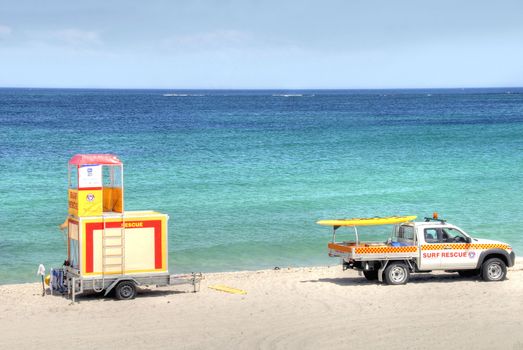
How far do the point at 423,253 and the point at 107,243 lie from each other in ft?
26.4

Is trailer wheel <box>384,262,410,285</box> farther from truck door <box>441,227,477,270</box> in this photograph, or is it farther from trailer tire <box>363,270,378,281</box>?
truck door <box>441,227,477,270</box>

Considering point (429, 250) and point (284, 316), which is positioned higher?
point (429, 250)

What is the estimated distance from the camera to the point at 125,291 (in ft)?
72.1

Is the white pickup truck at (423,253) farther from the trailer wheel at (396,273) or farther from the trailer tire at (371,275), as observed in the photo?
the trailer tire at (371,275)

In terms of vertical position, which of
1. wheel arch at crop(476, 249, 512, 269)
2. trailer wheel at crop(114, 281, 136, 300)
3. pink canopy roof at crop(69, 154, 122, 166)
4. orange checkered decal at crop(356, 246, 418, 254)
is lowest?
trailer wheel at crop(114, 281, 136, 300)

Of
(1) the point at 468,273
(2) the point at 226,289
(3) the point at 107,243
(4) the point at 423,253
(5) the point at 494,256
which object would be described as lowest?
(2) the point at 226,289

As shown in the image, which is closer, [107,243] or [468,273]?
[107,243]

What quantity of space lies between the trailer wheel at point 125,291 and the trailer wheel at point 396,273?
6.49 m

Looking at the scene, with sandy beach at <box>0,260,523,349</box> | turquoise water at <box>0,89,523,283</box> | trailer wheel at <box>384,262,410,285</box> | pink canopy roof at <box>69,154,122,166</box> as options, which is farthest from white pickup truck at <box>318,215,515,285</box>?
pink canopy roof at <box>69,154,122,166</box>

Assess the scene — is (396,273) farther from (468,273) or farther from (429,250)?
(468,273)

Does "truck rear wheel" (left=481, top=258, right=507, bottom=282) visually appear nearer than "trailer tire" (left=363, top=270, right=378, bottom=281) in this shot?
Yes

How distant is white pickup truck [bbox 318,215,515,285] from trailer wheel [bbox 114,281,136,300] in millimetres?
5271

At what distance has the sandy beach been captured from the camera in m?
18.1

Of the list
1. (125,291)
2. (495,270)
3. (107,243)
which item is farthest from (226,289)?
(495,270)
